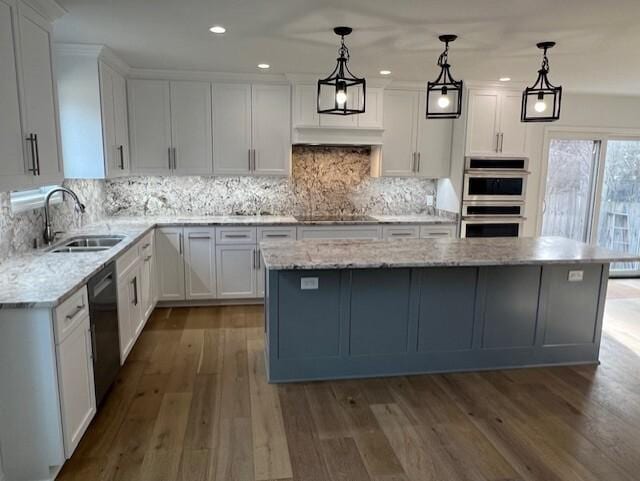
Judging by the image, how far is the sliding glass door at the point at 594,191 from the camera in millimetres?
5938

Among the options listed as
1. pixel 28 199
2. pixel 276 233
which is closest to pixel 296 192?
pixel 276 233

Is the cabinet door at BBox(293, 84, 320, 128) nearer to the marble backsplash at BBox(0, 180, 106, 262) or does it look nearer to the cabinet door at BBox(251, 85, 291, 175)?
the cabinet door at BBox(251, 85, 291, 175)

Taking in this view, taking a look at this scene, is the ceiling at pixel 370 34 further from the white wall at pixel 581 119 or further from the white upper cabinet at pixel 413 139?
the white wall at pixel 581 119

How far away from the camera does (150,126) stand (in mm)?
4758

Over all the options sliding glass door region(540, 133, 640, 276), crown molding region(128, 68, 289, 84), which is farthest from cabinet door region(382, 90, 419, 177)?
sliding glass door region(540, 133, 640, 276)

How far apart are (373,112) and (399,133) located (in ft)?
1.34

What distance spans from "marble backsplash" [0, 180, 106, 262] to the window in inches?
1.6

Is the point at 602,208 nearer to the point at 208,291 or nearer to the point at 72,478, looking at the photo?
the point at 208,291

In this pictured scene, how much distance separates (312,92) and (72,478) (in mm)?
4059

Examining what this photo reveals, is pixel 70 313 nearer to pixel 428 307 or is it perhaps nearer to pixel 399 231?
pixel 428 307

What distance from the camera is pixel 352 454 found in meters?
2.45

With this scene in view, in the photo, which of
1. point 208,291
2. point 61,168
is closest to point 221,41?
point 61,168

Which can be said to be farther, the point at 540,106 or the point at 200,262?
the point at 200,262

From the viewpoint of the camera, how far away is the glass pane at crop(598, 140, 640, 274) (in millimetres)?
6179
